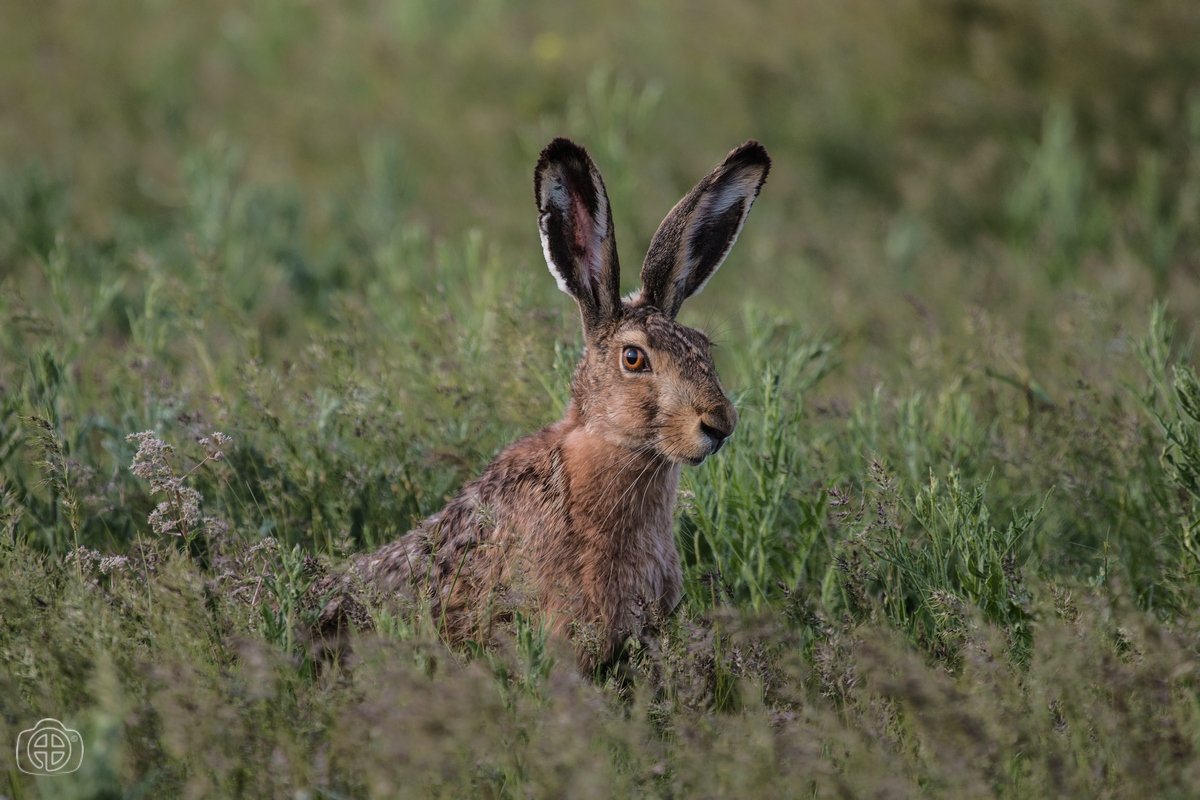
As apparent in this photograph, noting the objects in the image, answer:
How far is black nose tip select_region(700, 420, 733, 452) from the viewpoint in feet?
13.7

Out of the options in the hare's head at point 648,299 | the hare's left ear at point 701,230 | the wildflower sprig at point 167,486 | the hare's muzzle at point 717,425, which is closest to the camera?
the wildflower sprig at point 167,486

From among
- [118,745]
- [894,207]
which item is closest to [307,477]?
[118,745]

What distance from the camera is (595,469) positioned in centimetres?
438

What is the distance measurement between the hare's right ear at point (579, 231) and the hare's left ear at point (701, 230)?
0.18 meters

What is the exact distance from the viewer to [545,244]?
4504mm

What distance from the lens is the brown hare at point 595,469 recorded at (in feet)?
13.6

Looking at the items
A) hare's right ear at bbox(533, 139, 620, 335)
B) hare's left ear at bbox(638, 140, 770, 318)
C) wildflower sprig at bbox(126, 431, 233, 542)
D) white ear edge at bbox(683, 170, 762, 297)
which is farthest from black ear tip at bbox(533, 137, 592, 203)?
wildflower sprig at bbox(126, 431, 233, 542)

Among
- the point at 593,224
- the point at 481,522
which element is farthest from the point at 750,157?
the point at 481,522

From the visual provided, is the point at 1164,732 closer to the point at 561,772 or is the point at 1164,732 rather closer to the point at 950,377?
the point at 561,772

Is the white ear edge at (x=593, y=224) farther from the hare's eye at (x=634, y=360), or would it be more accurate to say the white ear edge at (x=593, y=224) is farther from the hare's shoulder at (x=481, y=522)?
the hare's shoulder at (x=481, y=522)

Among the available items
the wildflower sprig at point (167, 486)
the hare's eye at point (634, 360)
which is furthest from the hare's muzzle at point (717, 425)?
the wildflower sprig at point (167, 486)

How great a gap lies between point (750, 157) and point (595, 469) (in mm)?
1193

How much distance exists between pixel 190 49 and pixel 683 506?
9418 mm

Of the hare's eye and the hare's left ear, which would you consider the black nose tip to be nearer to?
the hare's eye
